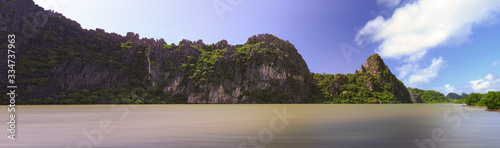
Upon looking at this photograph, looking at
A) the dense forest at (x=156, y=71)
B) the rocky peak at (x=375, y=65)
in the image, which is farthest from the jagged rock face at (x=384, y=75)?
the dense forest at (x=156, y=71)

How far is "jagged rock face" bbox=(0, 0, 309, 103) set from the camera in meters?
122

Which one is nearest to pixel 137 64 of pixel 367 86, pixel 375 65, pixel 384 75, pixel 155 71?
pixel 155 71

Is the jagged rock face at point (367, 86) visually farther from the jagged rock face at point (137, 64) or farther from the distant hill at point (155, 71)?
the jagged rock face at point (137, 64)

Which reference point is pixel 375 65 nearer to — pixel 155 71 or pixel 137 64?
pixel 155 71

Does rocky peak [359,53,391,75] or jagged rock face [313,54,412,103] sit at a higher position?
rocky peak [359,53,391,75]

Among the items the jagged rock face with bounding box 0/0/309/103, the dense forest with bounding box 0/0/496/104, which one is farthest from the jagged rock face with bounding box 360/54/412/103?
the jagged rock face with bounding box 0/0/309/103

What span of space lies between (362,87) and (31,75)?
7561 inches

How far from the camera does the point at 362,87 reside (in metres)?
182

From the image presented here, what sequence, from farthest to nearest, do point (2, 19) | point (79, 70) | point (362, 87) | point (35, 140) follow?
1. point (362, 87)
2. point (79, 70)
3. point (2, 19)
4. point (35, 140)

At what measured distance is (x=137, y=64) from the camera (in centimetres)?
15875

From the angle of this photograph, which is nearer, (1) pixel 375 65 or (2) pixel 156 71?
(2) pixel 156 71

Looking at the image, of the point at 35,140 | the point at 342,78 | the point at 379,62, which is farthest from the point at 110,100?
the point at 379,62

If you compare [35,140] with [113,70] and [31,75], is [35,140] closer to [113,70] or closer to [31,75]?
[31,75]

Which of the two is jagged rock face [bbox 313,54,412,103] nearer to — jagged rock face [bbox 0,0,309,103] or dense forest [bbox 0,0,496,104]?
dense forest [bbox 0,0,496,104]
